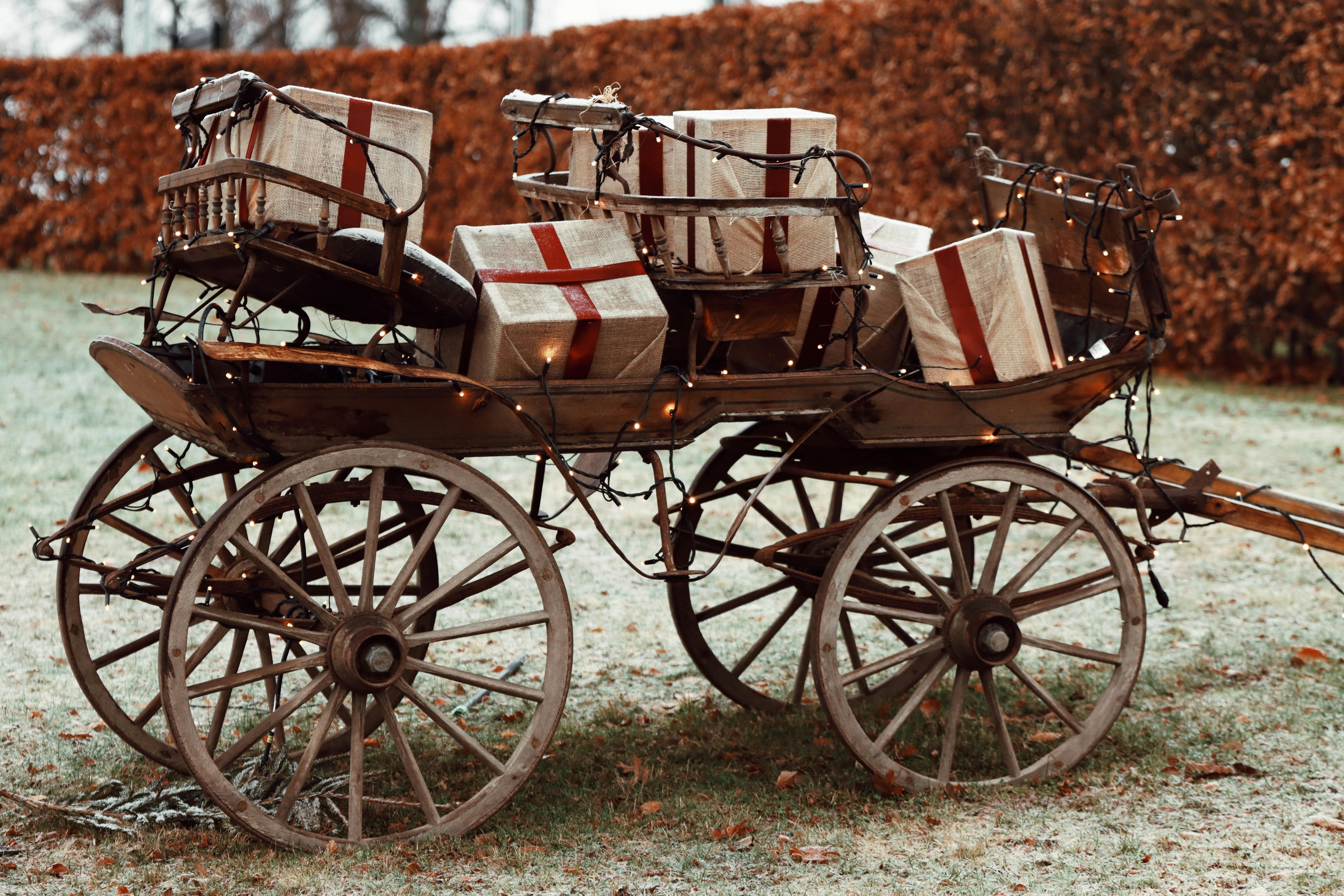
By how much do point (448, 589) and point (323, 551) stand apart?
1.01 feet

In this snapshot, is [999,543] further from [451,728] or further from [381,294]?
[381,294]

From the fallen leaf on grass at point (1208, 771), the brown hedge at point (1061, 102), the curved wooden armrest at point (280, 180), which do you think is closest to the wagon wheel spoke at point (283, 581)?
the curved wooden armrest at point (280, 180)

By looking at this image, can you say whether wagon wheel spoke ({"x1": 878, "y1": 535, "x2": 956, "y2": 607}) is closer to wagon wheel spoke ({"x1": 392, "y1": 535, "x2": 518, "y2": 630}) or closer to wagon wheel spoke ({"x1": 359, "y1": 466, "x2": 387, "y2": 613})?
wagon wheel spoke ({"x1": 392, "y1": 535, "x2": 518, "y2": 630})

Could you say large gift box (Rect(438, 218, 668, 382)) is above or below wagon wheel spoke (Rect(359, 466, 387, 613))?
above

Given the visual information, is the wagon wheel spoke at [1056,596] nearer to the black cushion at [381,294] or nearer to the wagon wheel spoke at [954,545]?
the wagon wheel spoke at [954,545]

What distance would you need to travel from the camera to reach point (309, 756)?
9.05ft

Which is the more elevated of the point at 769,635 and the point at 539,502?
the point at 539,502

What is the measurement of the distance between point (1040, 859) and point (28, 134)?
13.4 meters

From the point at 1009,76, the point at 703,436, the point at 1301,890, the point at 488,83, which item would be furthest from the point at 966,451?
the point at 488,83

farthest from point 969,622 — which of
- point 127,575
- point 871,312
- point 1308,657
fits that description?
point 127,575

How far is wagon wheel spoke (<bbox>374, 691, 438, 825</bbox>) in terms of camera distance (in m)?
2.86

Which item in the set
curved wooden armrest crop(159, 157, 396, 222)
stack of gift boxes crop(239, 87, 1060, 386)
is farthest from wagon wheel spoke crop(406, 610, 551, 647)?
curved wooden armrest crop(159, 157, 396, 222)

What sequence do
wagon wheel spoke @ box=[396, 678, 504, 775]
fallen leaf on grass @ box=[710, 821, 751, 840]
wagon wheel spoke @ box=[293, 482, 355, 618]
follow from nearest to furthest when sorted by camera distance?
wagon wheel spoke @ box=[293, 482, 355, 618] → wagon wheel spoke @ box=[396, 678, 504, 775] → fallen leaf on grass @ box=[710, 821, 751, 840]

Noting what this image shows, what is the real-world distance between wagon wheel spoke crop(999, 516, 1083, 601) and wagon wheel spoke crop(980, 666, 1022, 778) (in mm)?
209
